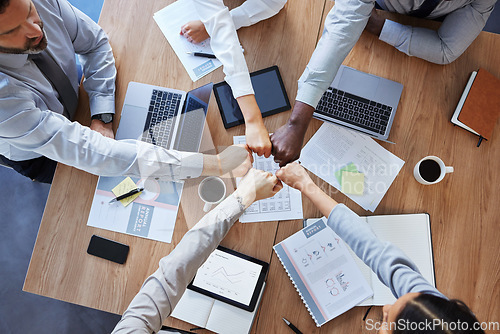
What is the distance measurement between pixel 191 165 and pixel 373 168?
0.66 metres

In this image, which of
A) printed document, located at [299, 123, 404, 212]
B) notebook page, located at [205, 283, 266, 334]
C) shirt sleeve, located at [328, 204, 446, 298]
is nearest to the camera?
shirt sleeve, located at [328, 204, 446, 298]

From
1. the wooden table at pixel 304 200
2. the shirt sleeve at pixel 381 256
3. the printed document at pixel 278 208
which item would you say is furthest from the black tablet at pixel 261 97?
the shirt sleeve at pixel 381 256

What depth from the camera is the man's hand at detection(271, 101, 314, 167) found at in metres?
1.24

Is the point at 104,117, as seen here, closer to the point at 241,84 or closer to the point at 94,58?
the point at 94,58

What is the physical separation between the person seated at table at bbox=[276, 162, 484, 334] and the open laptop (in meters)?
0.25

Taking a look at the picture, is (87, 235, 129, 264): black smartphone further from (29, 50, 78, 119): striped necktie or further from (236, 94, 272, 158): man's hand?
(236, 94, 272, 158): man's hand

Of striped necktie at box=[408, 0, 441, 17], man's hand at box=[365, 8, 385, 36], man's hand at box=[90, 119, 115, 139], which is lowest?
man's hand at box=[90, 119, 115, 139]

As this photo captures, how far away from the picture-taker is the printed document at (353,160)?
50.6 inches

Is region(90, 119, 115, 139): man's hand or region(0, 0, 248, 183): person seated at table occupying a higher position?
region(0, 0, 248, 183): person seated at table

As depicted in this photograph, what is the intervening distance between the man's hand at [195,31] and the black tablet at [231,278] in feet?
2.63

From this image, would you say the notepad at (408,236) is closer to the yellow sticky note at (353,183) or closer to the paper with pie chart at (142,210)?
the yellow sticky note at (353,183)

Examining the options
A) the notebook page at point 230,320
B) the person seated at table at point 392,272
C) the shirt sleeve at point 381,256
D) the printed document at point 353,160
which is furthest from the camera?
the printed document at point 353,160

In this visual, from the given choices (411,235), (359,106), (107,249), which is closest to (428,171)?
(411,235)

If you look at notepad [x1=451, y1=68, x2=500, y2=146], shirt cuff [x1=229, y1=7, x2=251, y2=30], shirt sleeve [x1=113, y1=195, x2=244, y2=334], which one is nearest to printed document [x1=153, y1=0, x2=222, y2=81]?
shirt cuff [x1=229, y1=7, x2=251, y2=30]
